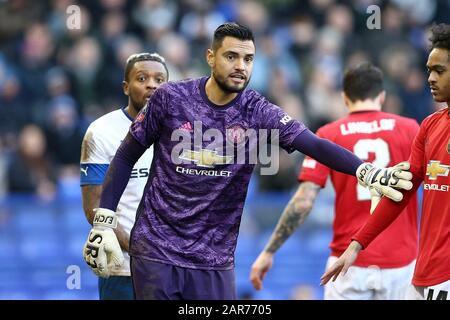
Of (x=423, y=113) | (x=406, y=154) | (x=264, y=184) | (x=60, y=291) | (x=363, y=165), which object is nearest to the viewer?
(x=363, y=165)

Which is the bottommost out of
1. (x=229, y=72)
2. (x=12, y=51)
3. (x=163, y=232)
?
(x=163, y=232)

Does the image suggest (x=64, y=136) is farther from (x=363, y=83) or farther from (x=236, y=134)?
(x=236, y=134)

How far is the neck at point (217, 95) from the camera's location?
646 centimetres

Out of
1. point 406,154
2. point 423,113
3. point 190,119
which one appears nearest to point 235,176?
point 190,119

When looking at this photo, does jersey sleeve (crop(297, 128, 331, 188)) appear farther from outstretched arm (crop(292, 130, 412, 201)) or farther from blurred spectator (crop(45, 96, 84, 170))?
blurred spectator (crop(45, 96, 84, 170))

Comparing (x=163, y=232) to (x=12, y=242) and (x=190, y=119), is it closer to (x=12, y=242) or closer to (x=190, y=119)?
(x=190, y=119)

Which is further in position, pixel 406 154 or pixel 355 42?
pixel 355 42

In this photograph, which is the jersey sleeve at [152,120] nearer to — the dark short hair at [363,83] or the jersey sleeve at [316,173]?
the jersey sleeve at [316,173]

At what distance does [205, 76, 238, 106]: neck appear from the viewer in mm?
6461

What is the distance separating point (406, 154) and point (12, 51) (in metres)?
8.30

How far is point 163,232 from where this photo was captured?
21.0 ft

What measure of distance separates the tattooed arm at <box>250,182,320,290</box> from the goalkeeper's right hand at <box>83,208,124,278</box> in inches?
77.4

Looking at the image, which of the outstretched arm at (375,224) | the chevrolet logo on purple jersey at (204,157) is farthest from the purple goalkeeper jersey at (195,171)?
the outstretched arm at (375,224)

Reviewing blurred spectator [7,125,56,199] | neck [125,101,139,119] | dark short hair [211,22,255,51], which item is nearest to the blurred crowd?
blurred spectator [7,125,56,199]
